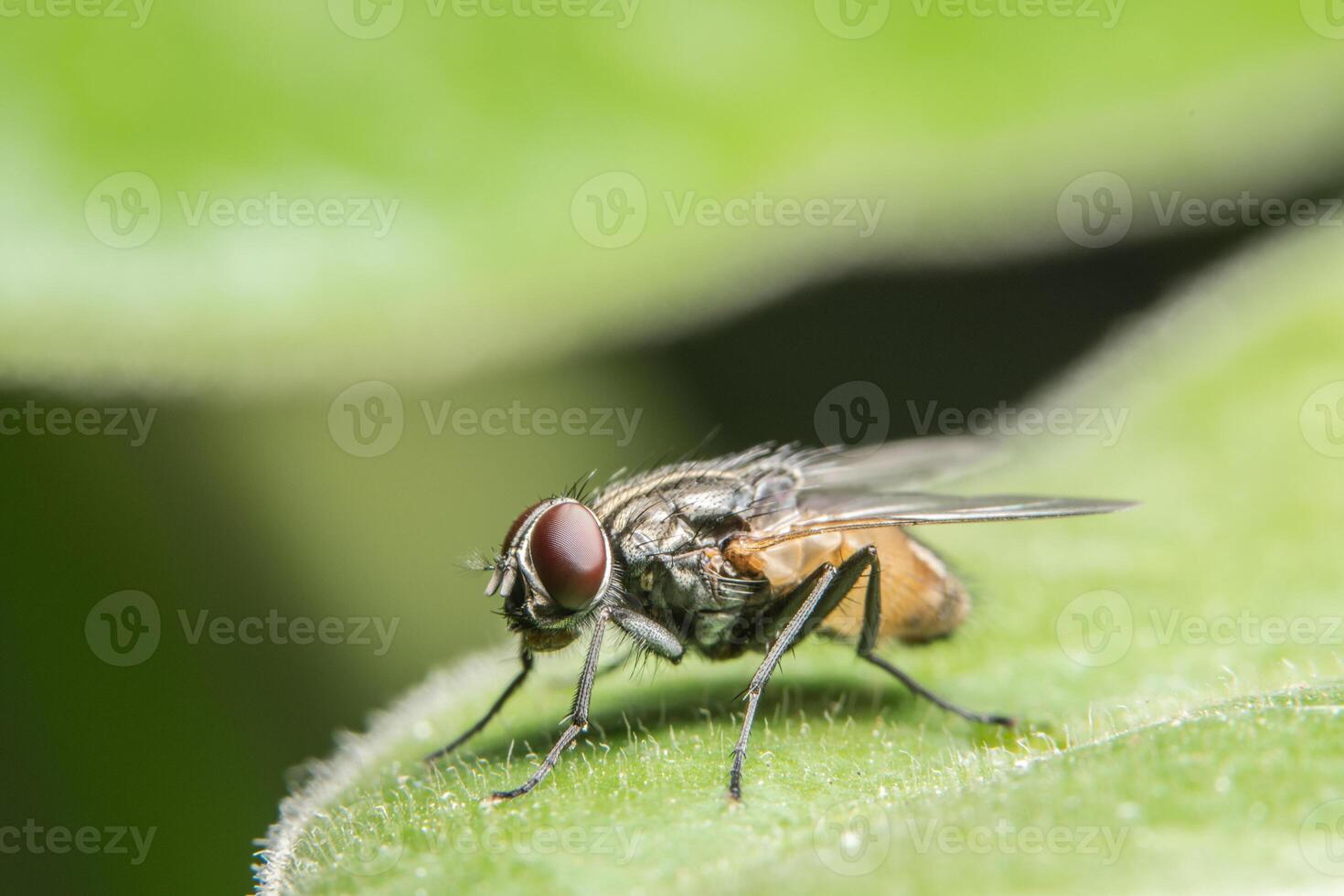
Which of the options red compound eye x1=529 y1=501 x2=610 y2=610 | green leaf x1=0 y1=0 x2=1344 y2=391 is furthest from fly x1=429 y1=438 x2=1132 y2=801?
green leaf x1=0 y1=0 x2=1344 y2=391

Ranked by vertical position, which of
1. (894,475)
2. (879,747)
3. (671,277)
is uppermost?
(671,277)

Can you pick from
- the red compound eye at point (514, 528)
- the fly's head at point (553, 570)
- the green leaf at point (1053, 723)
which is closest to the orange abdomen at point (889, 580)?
the green leaf at point (1053, 723)

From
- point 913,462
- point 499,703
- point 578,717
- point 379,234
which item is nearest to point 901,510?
point 913,462

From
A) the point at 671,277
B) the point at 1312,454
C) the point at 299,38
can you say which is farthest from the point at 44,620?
the point at 1312,454

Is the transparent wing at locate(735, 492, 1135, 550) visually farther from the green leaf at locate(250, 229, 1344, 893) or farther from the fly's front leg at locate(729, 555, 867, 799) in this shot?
the green leaf at locate(250, 229, 1344, 893)

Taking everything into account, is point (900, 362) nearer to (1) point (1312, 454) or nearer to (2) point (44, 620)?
(1) point (1312, 454)

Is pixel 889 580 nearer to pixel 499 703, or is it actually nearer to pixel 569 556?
pixel 569 556
